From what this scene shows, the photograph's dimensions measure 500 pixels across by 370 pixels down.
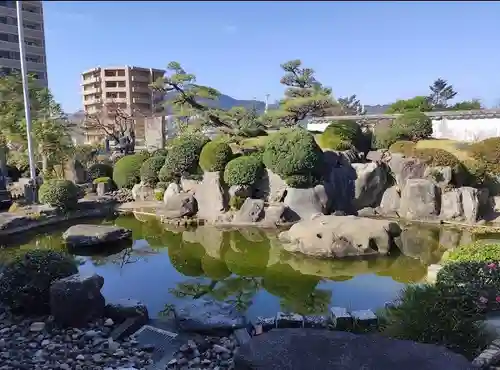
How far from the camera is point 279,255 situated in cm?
915

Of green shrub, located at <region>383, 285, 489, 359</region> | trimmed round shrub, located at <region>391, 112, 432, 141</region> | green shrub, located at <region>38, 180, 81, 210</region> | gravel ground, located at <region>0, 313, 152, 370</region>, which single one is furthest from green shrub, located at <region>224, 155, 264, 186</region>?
green shrub, located at <region>383, 285, 489, 359</region>

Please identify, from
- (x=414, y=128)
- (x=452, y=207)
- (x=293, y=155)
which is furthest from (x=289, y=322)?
(x=414, y=128)

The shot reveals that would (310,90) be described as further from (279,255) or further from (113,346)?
(113,346)

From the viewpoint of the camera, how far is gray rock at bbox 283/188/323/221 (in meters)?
12.0

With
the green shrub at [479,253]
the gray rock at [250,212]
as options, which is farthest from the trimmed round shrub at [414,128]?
the green shrub at [479,253]

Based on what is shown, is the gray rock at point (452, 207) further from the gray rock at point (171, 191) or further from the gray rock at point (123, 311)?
the gray rock at point (123, 311)

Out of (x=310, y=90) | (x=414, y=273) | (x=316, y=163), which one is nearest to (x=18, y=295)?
(x=414, y=273)

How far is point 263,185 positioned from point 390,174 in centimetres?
412

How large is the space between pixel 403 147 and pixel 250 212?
5724 millimetres

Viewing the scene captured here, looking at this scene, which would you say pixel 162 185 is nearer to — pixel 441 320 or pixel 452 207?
pixel 452 207

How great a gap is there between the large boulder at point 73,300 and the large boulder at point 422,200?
9.65m

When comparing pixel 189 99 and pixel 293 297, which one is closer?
pixel 293 297

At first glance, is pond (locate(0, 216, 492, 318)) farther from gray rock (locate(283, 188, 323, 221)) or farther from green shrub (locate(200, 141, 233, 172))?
green shrub (locate(200, 141, 233, 172))

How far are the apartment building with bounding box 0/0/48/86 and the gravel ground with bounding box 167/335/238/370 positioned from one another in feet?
113
